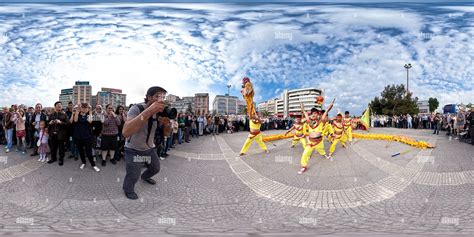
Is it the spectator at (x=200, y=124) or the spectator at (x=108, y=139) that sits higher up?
the spectator at (x=200, y=124)

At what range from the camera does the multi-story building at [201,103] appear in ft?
3.40

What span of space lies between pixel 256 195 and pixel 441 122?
2.67 meters

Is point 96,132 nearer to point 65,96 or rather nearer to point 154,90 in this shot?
point 65,96

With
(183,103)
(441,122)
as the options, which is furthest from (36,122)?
(441,122)

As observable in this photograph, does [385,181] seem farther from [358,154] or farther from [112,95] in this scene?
[112,95]

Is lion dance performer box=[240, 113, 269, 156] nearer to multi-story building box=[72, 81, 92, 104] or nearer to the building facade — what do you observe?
the building facade

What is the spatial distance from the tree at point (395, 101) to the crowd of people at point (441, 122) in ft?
0.34

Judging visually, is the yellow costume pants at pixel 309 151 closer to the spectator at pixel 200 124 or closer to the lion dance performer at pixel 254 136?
the lion dance performer at pixel 254 136

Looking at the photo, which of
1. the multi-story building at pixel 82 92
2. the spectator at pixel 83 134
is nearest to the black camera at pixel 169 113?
the multi-story building at pixel 82 92

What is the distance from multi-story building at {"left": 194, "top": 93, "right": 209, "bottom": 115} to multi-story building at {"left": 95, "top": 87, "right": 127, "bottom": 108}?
0.36 metres

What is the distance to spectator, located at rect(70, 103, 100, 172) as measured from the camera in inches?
78.3

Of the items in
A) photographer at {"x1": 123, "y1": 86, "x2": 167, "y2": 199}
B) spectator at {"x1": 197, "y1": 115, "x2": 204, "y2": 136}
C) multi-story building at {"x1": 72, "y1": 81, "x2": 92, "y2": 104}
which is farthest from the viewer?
spectator at {"x1": 197, "y1": 115, "x2": 204, "y2": 136}

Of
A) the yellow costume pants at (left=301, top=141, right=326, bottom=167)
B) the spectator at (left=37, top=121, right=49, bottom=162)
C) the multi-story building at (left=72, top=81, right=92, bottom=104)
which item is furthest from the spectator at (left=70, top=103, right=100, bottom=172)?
the yellow costume pants at (left=301, top=141, right=326, bottom=167)

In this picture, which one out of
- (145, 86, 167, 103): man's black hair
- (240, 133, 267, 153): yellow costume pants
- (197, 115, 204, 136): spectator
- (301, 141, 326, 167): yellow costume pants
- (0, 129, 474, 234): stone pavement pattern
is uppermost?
(145, 86, 167, 103): man's black hair
